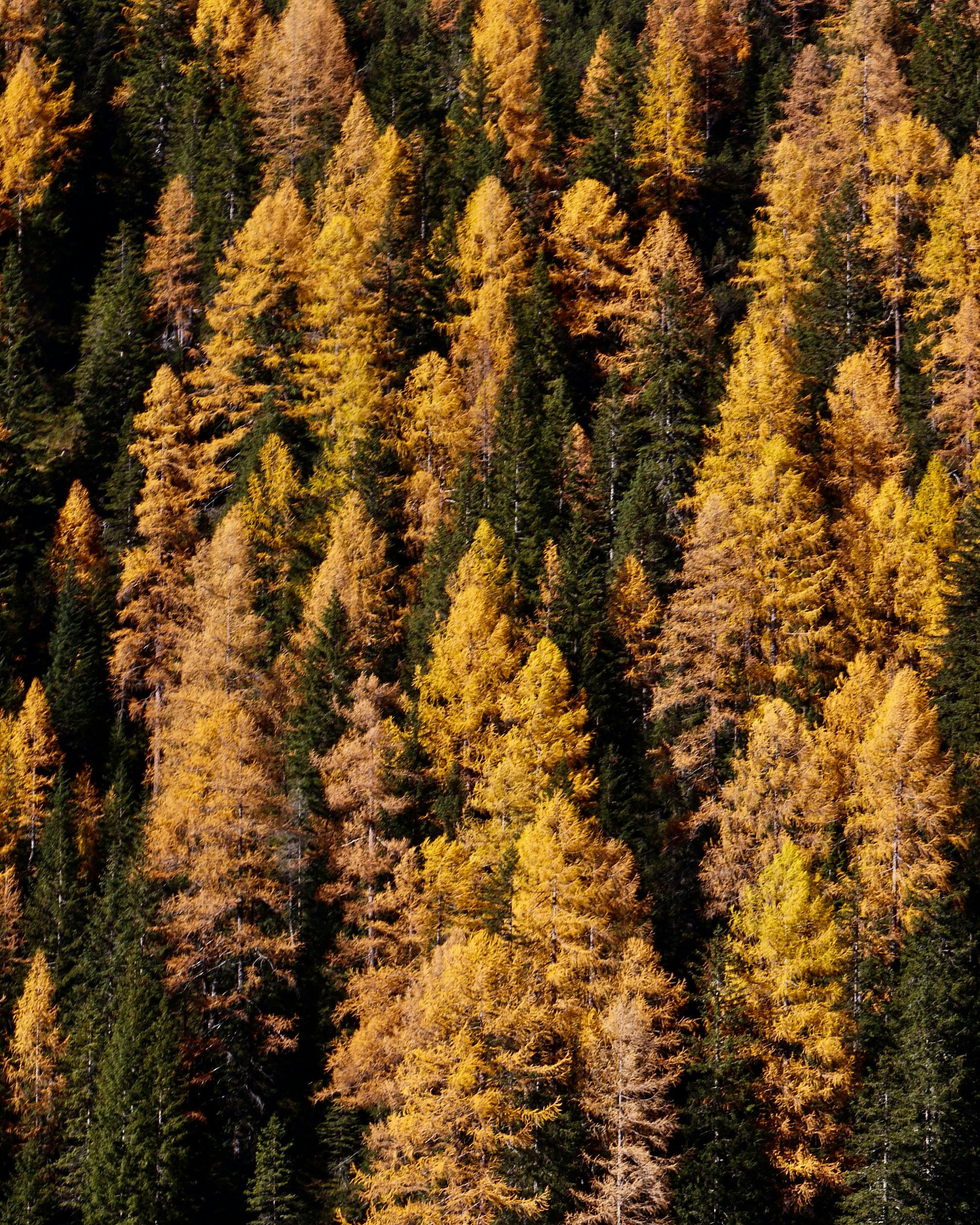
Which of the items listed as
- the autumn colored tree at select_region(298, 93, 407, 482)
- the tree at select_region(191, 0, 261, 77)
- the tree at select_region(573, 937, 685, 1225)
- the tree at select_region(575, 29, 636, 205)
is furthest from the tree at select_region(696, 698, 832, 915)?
the tree at select_region(191, 0, 261, 77)

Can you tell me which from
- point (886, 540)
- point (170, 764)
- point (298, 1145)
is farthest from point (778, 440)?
point (298, 1145)

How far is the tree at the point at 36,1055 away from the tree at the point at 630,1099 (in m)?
17.3

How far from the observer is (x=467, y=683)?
43344 mm

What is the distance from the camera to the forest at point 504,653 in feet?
116

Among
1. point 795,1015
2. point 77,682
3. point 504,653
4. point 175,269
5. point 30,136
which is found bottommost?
point 795,1015

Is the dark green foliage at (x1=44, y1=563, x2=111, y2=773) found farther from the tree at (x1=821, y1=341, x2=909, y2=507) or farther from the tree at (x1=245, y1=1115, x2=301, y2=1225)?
the tree at (x1=821, y1=341, x2=909, y2=507)

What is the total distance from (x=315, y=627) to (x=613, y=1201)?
20.6 m

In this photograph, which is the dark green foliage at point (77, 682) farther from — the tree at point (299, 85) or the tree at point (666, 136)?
the tree at point (666, 136)

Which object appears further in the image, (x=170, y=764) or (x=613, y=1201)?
(x=170, y=764)

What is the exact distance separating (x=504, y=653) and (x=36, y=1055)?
18.7 metres

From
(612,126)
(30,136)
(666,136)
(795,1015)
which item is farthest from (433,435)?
(30,136)

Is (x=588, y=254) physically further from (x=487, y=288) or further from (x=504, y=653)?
(x=504, y=653)

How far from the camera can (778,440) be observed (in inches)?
1801

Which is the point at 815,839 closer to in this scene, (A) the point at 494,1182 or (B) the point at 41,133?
(A) the point at 494,1182
